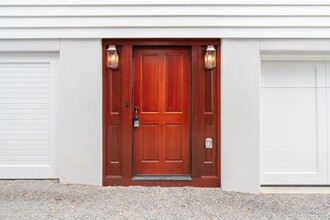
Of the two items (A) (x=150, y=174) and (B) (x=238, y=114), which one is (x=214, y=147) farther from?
(A) (x=150, y=174)

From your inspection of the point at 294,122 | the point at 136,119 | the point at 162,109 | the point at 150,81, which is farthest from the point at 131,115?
the point at 294,122

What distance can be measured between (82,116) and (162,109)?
3.94 ft

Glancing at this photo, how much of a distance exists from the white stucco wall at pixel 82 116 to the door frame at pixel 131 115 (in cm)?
11

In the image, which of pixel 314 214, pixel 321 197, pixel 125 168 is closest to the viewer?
pixel 314 214

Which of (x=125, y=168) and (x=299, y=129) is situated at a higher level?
(x=299, y=129)

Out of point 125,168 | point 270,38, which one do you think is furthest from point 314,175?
point 125,168

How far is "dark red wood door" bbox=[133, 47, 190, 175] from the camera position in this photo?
3.60 meters

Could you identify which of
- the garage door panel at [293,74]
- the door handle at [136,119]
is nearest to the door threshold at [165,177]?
the door handle at [136,119]

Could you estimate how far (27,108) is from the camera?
11.9 feet

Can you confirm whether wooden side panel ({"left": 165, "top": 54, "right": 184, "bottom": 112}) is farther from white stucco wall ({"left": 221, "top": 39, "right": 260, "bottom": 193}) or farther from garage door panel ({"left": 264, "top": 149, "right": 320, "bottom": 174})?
garage door panel ({"left": 264, "top": 149, "right": 320, "bottom": 174})

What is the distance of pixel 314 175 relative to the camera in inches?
143

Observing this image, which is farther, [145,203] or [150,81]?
[150,81]
